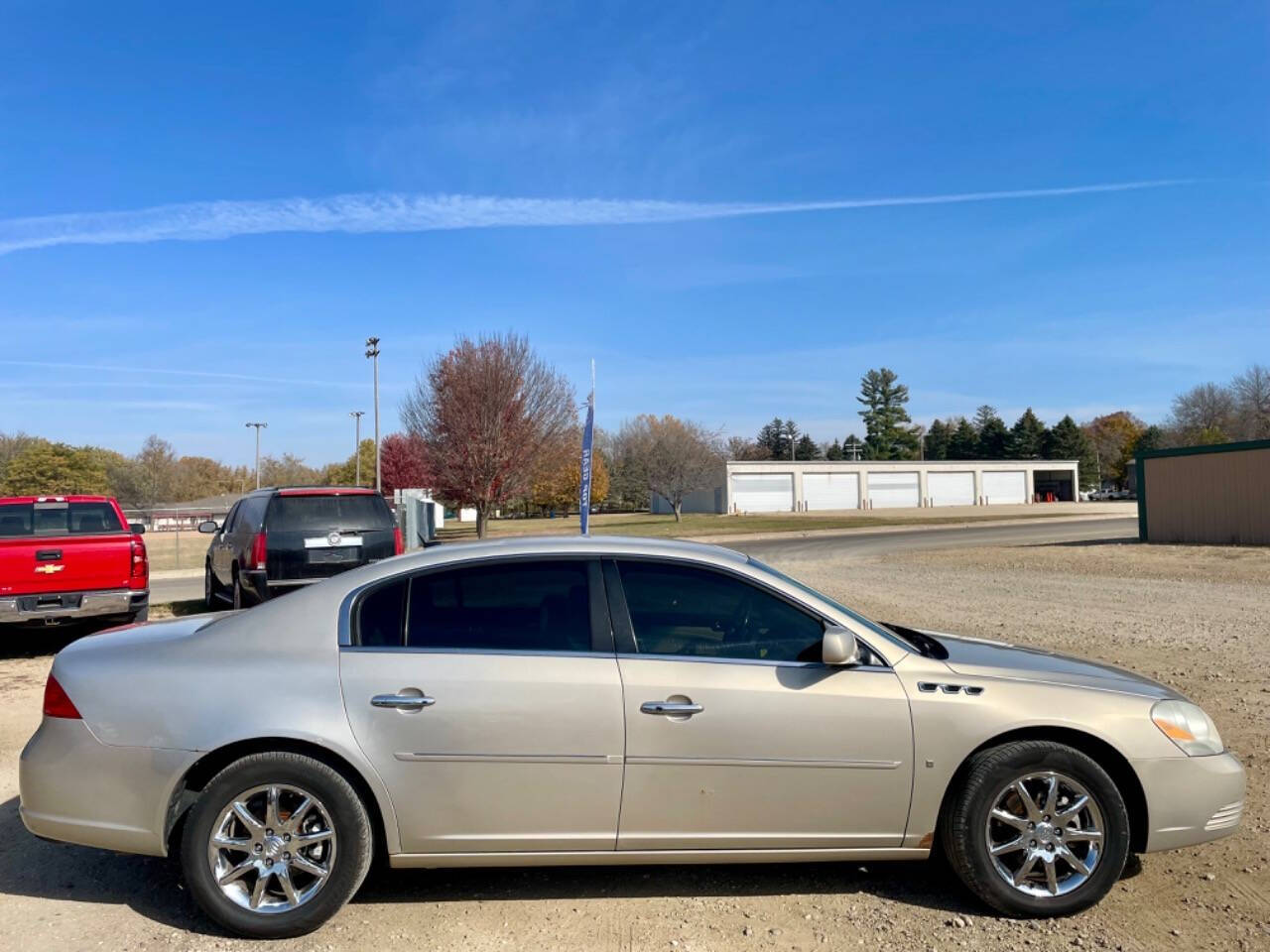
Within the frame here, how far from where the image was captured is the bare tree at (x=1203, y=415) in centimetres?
7800

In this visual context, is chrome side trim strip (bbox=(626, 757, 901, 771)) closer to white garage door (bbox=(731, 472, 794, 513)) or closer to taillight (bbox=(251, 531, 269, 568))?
taillight (bbox=(251, 531, 269, 568))

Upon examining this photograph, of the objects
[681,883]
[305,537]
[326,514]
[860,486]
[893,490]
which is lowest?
[681,883]

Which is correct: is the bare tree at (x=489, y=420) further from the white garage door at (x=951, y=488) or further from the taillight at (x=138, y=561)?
the white garage door at (x=951, y=488)

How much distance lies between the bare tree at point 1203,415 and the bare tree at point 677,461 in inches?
1620

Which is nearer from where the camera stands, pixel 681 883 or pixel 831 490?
pixel 681 883

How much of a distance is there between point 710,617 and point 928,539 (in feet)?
105

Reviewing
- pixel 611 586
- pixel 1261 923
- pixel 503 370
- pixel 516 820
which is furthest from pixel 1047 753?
pixel 503 370

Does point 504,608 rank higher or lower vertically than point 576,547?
lower

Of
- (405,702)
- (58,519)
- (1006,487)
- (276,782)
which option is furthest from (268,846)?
(1006,487)

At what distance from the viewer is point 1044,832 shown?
3721 millimetres

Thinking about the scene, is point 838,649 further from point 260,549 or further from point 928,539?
point 928,539

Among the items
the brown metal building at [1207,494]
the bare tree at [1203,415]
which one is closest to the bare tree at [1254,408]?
the bare tree at [1203,415]

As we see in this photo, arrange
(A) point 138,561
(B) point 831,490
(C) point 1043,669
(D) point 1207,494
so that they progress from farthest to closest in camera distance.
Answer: (B) point 831,490 < (D) point 1207,494 < (A) point 138,561 < (C) point 1043,669

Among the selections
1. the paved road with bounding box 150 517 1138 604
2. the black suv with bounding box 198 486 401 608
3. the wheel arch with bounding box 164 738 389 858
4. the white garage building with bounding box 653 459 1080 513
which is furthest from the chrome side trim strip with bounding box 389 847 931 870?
the white garage building with bounding box 653 459 1080 513
